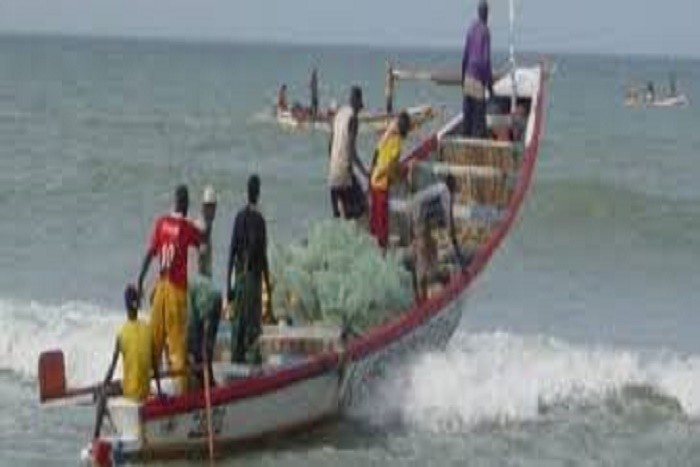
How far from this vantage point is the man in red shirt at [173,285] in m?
14.3

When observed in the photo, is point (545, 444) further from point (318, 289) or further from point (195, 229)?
point (195, 229)

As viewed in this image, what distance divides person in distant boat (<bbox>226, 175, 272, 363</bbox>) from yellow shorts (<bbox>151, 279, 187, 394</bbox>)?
708 millimetres

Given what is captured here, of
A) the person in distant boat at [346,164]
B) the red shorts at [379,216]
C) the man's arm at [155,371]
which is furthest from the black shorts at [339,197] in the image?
the man's arm at [155,371]

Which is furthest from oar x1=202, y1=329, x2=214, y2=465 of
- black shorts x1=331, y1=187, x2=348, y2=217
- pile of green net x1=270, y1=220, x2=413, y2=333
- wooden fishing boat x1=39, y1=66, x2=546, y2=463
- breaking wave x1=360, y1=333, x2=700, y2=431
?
black shorts x1=331, y1=187, x2=348, y2=217

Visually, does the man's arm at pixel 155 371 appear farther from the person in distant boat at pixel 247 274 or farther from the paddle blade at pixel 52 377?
the person in distant boat at pixel 247 274

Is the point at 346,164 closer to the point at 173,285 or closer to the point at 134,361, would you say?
the point at 173,285

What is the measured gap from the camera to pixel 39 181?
37875mm

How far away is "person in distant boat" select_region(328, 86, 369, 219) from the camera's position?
17.2 m

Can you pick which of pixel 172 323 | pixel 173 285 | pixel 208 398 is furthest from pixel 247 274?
pixel 208 398

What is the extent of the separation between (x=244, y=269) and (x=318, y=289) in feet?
4.11

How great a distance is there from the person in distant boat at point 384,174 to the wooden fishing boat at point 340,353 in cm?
40

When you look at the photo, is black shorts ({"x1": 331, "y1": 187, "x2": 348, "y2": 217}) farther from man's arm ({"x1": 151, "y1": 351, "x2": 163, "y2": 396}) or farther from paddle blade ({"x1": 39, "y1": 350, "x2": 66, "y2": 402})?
paddle blade ({"x1": 39, "y1": 350, "x2": 66, "y2": 402})

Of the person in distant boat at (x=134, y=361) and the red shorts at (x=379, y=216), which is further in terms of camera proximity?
the red shorts at (x=379, y=216)

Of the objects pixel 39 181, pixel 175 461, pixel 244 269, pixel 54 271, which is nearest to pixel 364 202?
pixel 244 269
